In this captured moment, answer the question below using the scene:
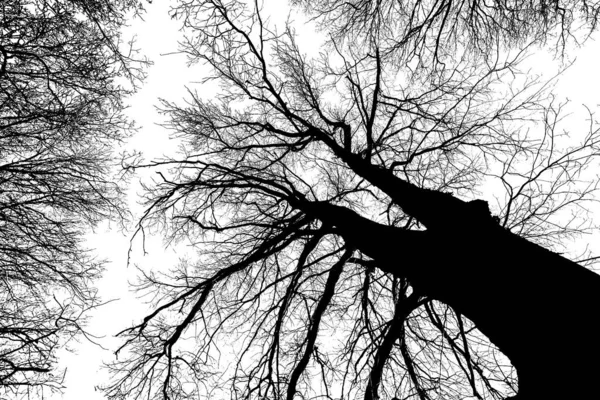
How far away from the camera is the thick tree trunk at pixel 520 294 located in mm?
1407

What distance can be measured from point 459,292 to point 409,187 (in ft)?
3.76

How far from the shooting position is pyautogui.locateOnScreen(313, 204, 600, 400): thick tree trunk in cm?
141

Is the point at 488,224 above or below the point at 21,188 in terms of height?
below

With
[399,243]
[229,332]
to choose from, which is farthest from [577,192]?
[229,332]

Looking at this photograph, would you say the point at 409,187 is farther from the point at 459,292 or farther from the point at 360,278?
the point at 360,278

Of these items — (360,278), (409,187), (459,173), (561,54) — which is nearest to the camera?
(409,187)

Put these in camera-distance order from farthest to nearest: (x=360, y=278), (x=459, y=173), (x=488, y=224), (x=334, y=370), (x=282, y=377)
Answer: (x=360, y=278) → (x=459, y=173) → (x=334, y=370) → (x=282, y=377) → (x=488, y=224)

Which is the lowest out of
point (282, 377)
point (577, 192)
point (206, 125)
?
point (282, 377)

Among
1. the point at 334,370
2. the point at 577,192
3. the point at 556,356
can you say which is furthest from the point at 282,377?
the point at 577,192

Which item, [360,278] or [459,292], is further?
[360,278]

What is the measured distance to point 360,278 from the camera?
17.0 ft

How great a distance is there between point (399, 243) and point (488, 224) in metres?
0.55

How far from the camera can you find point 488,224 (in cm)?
225

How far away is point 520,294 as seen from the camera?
66.6 inches
